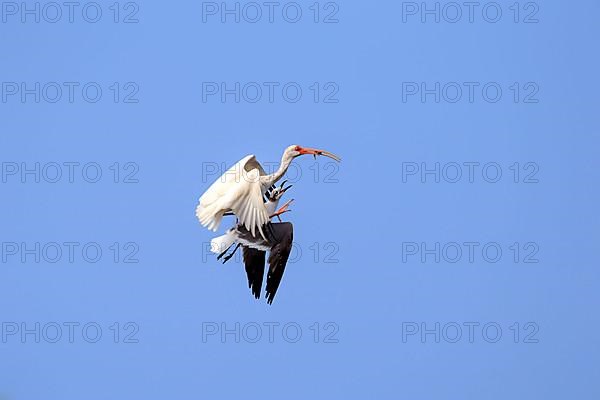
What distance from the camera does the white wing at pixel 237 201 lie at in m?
19.8

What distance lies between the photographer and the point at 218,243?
2056cm

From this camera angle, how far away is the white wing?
779 inches

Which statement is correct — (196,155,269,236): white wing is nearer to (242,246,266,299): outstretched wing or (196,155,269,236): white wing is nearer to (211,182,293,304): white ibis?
(211,182,293,304): white ibis

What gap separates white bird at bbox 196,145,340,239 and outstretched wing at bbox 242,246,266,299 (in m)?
0.89

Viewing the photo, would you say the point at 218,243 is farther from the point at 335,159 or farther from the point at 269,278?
the point at 335,159

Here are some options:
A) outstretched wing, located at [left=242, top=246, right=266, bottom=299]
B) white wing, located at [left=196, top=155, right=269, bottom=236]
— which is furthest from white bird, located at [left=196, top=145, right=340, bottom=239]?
outstretched wing, located at [left=242, top=246, right=266, bottom=299]

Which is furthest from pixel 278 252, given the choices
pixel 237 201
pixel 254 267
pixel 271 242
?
pixel 237 201

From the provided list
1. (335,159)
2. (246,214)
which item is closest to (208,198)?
(246,214)

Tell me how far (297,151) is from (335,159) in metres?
0.60

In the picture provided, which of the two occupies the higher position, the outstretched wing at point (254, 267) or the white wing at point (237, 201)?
the white wing at point (237, 201)

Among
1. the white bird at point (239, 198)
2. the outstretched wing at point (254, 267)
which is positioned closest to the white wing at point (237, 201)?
the white bird at point (239, 198)

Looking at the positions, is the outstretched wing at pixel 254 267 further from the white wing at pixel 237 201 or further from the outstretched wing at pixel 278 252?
the white wing at pixel 237 201

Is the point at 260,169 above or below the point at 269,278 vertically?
above

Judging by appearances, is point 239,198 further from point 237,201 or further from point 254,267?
point 254,267
